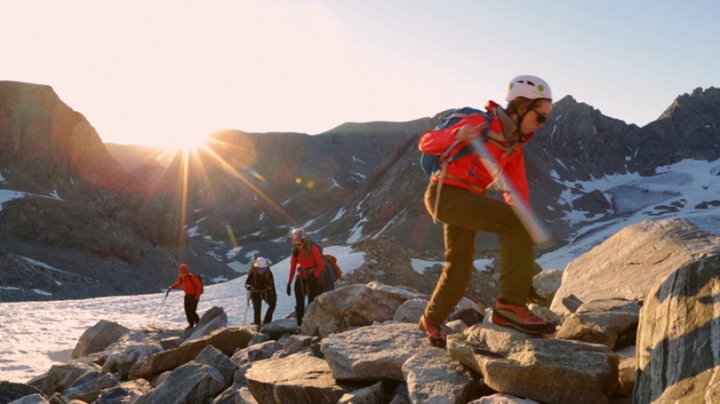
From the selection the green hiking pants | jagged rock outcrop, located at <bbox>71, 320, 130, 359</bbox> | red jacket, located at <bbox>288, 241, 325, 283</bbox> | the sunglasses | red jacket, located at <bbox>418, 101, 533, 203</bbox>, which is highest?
the sunglasses

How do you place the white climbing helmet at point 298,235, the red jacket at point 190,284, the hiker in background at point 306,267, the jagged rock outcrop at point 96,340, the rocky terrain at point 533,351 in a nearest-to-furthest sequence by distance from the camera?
1. the rocky terrain at point 533,351
2. the white climbing helmet at point 298,235
3. the hiker in background at point 306,267
4. the jagged rock outcrop at point 96,340
5. the red jacket at point 190,284

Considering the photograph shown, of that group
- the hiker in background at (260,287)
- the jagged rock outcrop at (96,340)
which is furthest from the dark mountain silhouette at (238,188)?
the jagged rock outcrop at (96,340)

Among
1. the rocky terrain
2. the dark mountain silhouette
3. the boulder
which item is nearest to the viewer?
the rocky terrain

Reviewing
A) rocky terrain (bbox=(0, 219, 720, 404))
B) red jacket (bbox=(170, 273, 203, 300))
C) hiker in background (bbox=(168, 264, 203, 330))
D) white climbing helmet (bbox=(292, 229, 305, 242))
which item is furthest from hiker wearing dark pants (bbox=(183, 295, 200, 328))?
rocky terrain (bbox=(0, 219, 720, 404))

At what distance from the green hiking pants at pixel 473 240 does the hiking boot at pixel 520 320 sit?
7 centimetres

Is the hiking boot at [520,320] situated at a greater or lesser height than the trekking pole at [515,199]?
lesser

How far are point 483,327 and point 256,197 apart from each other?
165 metres

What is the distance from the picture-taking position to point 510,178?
189 inches

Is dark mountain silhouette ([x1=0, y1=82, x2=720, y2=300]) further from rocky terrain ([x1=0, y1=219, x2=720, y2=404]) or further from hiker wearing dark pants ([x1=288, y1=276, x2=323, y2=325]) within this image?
rocky terrain ([x1=0, y1=219, x2=720, y2=404])

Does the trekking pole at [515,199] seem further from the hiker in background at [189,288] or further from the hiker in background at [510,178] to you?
the hiker in background at [189,288]

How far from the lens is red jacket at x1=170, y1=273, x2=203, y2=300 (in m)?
18.1

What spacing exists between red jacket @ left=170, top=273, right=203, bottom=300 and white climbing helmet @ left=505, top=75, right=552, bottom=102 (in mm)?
15484

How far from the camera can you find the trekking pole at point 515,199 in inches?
184

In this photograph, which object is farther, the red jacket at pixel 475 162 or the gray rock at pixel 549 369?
the red jacket at pixel 475 162
